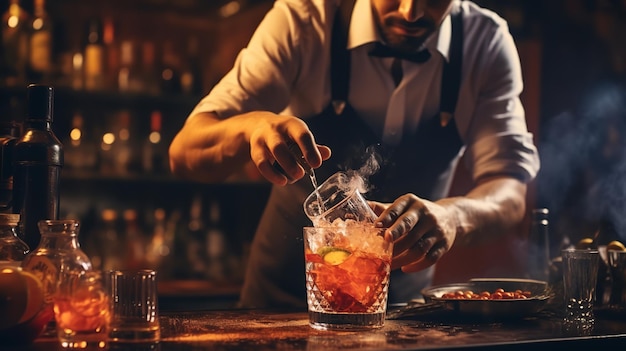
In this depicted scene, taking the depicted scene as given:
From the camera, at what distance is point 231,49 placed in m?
3.76

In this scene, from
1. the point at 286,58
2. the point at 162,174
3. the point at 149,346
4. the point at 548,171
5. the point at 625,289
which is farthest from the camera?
the point at 162,174

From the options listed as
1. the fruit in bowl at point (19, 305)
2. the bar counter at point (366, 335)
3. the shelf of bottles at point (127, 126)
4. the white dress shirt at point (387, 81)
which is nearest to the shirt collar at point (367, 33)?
the white dress shirt at point (387, 81)

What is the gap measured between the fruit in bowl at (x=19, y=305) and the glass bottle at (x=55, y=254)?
1.6 inches

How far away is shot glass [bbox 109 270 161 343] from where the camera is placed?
1.16 metres

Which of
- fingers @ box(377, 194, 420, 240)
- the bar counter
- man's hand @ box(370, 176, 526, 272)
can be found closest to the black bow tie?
man's hand @ box(370, 176, 526, 272)

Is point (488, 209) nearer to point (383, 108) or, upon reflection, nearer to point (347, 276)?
point (383, 108)

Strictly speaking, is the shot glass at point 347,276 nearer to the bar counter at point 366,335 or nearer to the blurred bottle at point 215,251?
the bar counter at point 366,335

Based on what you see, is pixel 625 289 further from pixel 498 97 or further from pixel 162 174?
pixel 162 174

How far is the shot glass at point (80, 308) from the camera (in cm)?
115

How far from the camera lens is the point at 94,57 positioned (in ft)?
11.3

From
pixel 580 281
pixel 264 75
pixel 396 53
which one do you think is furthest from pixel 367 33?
pixel 580 281

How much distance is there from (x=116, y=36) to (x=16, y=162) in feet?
8.28

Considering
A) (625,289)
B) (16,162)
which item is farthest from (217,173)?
(625,289)

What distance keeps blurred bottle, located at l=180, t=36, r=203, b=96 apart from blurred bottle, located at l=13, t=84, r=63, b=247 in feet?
7.60
